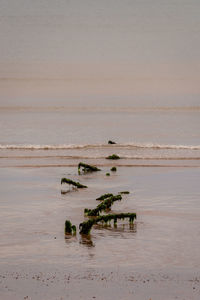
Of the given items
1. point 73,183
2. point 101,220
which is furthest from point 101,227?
point 73,183

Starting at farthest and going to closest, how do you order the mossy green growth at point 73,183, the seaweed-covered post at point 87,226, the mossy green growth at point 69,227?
the mossy green growth at point 73,183, the mossy green growth at point 69,227, the seaweed-covered post at point 87,226

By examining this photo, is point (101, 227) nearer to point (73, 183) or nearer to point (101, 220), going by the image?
point (101, 220)

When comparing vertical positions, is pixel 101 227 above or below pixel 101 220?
below

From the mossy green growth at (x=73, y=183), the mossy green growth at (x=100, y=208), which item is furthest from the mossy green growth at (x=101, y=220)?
the mossy green growth at (x=73, y=183)

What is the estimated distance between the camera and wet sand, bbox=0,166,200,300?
38.9ft

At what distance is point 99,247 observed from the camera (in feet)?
49.2

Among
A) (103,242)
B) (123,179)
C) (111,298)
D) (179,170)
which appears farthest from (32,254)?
(179,170)

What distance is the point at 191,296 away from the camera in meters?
11.4

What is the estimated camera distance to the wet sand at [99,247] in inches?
467

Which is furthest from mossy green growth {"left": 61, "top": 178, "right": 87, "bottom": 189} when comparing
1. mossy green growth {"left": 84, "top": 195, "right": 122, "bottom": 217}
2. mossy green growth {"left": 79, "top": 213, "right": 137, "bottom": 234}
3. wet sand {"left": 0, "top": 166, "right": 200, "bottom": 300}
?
mossy green growth {"left": 79, "top": 213, "right": 137, "bottom": 234}

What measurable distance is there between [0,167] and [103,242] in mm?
20731

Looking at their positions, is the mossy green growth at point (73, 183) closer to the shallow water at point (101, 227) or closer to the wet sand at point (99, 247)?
the shallow water at point (101, 227)

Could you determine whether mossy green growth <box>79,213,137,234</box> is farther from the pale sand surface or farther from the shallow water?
the pale sand surface

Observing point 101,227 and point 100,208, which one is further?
point 100,208
